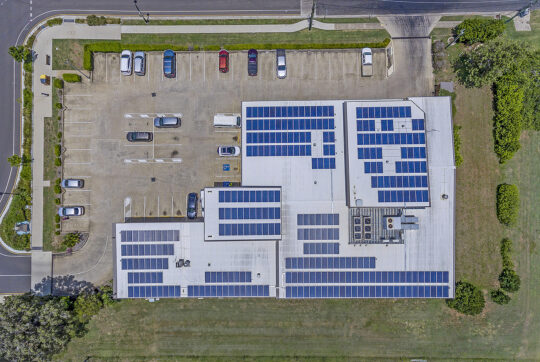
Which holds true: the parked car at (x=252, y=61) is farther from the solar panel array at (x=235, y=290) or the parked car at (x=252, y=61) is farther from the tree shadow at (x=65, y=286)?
the tree shadow at (x=65, y=286)

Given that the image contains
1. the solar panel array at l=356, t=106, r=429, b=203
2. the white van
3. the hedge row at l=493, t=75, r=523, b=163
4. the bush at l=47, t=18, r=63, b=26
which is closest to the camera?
the solar panel array at l=356, t=106, r=429, b=203

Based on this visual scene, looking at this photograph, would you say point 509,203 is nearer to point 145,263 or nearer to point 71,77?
point 145,263

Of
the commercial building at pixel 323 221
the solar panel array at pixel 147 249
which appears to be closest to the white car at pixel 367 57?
the commercial building at pixel 323 221

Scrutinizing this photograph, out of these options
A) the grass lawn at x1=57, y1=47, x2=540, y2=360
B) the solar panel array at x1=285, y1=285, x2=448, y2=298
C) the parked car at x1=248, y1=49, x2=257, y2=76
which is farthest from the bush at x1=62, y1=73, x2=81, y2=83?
the solar panel array at x1=285, y1=285, x2=448, y2=298

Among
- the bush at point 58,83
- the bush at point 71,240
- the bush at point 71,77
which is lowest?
the bush at point 71,240

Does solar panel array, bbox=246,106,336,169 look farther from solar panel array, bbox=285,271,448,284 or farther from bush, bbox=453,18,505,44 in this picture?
bush, bbox=453,18,505,44

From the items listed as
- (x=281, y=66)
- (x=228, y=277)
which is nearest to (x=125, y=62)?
(x=281, y=66)
